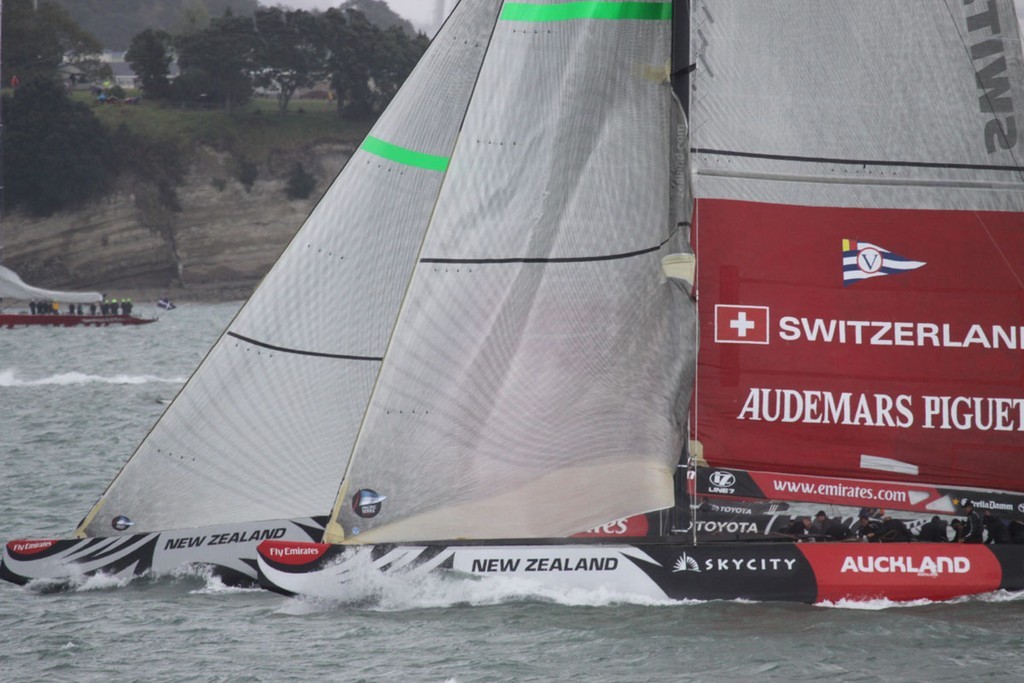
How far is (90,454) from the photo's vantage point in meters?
22.0

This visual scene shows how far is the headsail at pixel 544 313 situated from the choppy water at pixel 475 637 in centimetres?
69

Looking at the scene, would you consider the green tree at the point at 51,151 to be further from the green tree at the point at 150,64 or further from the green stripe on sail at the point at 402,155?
the green stripe on sail at the point at 402,155

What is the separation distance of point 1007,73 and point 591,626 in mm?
5562

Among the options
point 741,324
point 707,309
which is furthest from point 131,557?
point 741,324

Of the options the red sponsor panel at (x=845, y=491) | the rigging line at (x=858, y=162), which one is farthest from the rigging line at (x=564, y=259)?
the red sponsor panel at (x=845, y=491)

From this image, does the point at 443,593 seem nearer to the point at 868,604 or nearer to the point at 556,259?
the point at 556,259

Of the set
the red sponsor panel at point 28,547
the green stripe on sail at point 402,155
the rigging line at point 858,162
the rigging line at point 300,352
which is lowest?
the red sponsor panel at point 28,547

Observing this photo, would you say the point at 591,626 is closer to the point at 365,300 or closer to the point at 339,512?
the point at 339,512

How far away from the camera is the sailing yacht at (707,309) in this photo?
11.7 m

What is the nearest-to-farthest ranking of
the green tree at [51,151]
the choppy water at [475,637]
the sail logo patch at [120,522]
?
the choppy water at [475,637] → the sail logo patch at [120,522] → the green tree at [51,151]

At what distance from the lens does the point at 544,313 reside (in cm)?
1184

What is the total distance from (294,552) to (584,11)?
199 inches

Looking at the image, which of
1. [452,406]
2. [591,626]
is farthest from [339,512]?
[591,626]

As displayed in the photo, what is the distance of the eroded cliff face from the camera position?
84.8 meters
